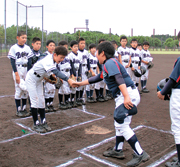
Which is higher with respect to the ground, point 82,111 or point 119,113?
point 119,113

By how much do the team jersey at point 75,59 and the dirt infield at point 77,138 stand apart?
1463 millimetres

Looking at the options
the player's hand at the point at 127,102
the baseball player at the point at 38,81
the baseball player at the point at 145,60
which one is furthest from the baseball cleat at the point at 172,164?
the baseball player at the point at 145,60

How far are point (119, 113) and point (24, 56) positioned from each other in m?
3.71

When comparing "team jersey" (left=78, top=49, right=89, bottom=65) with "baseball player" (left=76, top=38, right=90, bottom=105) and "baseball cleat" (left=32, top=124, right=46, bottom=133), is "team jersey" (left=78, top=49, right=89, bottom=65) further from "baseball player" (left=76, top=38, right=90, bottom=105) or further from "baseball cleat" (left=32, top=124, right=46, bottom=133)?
"baseball cleat" (left=32, top=124, right=46, bottom=133)

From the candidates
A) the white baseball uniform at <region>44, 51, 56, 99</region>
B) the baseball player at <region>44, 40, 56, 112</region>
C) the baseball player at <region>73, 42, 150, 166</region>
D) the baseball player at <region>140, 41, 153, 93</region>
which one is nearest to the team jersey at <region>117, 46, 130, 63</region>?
the baseball player at <region>140, 41, 153, 93</region>

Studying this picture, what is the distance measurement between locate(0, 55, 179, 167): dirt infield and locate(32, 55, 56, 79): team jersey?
52.6 inches

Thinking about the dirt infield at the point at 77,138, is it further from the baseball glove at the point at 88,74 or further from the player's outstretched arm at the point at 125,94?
the baseball glove at the point at 88,74

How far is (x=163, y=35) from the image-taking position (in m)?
51.2

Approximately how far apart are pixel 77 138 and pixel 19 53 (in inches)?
115

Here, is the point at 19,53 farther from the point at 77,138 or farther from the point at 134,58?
the point at 134,58

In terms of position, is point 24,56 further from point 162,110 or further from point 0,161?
point 162,110

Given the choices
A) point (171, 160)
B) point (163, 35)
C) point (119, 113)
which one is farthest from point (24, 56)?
point (163, 35)

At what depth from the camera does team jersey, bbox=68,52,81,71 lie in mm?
6793

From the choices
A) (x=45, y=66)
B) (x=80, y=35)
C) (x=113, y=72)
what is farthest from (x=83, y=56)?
(x=80, y=35)
